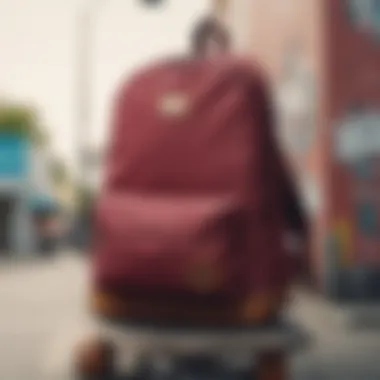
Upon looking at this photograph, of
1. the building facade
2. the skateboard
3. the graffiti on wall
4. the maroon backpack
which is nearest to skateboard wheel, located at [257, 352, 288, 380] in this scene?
the skateboard

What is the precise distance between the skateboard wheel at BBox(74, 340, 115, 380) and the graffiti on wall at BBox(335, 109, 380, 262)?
11.5ft

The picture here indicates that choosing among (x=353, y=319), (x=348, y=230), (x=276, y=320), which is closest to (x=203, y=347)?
(x=276, y=320)

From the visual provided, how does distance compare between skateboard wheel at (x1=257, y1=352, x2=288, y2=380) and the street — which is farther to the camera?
the street

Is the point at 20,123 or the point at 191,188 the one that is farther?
the point at 20,123

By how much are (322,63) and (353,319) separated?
193 centimetres

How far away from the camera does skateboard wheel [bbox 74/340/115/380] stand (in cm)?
349

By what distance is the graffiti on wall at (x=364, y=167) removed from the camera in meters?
6.80

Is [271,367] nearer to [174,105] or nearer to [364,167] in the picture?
[174,105]

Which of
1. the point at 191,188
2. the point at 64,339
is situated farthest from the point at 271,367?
the point at 64,339

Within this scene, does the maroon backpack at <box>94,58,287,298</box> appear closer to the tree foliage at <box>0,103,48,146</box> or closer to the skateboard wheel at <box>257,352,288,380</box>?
the skateboard wheel at <box>257,352,288,380</box>

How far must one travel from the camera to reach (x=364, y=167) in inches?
269

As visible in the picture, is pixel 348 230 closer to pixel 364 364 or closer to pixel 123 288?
pixel 364 364

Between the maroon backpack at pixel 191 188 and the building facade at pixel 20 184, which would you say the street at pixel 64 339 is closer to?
the maroon backpack at pixel 191 188

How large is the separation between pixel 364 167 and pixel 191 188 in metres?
3.62
